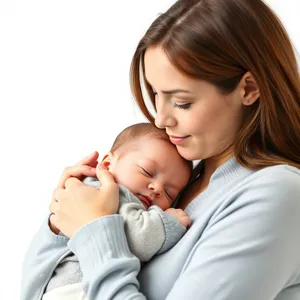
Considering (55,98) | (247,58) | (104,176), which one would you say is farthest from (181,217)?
(55,98)

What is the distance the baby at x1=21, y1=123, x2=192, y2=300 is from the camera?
1.82m

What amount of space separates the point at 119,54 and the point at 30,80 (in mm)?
412

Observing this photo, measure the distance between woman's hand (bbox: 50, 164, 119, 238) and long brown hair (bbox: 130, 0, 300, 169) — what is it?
1.21ft

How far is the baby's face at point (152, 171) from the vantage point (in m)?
1.98

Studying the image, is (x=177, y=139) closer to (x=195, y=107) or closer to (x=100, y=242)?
(x=195, y=107)

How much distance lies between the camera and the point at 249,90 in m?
1.88

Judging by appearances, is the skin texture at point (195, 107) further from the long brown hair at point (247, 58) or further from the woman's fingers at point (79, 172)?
the woman's fingers at point (79, 172)

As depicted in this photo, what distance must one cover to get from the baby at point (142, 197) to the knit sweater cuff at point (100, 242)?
0.17 ft

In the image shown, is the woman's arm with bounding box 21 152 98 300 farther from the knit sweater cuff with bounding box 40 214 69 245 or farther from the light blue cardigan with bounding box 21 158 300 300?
the light blue cardigan with bounding box 21 158 300 300

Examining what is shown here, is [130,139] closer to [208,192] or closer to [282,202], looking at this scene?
[208,192]

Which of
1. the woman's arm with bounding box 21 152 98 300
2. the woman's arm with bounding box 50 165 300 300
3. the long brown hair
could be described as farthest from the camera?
the woman's arm with bounding box 21 152 98 300

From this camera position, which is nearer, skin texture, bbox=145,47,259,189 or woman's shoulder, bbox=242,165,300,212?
woman's shoulder, bbox=242,165,300,212

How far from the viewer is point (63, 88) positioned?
304 cm

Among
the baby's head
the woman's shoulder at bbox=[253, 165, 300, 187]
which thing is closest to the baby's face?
the baby's head
